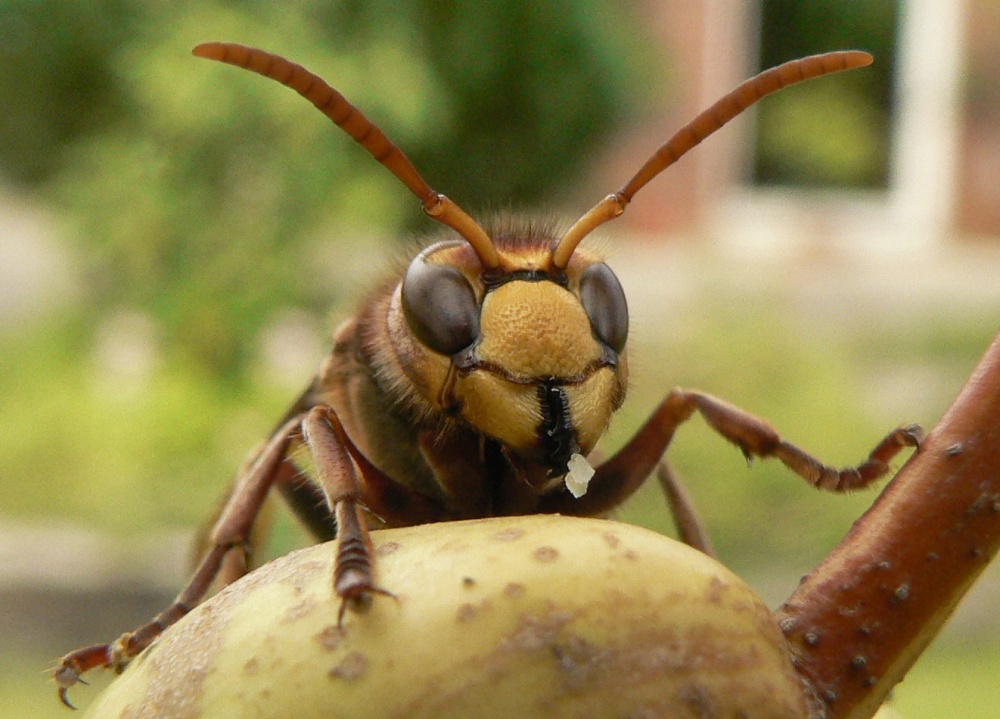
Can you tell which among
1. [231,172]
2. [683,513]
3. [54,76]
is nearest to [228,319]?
[231,172]

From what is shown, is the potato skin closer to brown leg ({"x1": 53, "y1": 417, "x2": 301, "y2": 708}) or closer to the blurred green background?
brown leg ({"x1": 53, "y1": 417, "x2": 301, "y2": 708})

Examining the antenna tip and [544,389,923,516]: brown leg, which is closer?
the antenna tip

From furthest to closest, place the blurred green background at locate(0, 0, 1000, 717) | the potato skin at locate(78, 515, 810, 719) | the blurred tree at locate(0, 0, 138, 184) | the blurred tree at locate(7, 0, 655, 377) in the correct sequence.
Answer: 1. the blurred tree at locate(0, 0, 138, 184)
2. the blurred tree at locate(7, 0, 655, 377)
3. the blurred green background at locate(0, 0, 1000, 717)
4. the potato skin at locate(78, 515, 810, 719)

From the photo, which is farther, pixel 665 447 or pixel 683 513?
pixel 683 513

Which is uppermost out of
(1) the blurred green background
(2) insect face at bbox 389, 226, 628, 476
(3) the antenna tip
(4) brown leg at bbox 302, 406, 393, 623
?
(3) the antenna tip

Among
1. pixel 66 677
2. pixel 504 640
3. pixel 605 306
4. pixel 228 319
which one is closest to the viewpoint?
pixel 504 640

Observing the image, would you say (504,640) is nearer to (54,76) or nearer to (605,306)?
(605,306)

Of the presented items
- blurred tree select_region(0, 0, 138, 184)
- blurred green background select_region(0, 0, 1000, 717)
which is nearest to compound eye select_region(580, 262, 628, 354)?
blurred green background select_region(0, 0, 1000, 717)

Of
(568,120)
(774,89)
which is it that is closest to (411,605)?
(774,89)
